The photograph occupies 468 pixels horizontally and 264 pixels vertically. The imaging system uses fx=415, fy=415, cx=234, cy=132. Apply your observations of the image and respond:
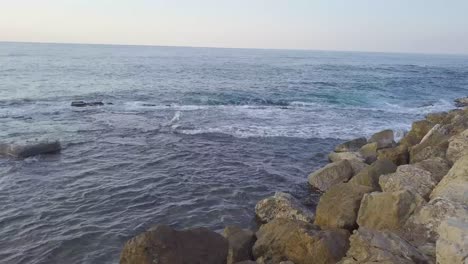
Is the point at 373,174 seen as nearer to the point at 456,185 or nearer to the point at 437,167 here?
the point at 437,167

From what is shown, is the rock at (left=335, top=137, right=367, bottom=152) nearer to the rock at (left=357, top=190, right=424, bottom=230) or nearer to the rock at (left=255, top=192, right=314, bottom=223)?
the rock at (left=255, top=192, right=314, bottom=223)

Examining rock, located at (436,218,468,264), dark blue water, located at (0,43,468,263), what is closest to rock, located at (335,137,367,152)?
dark blue water, located at (0,43,468,263)

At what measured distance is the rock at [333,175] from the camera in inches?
585

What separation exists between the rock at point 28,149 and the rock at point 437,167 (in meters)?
16.1

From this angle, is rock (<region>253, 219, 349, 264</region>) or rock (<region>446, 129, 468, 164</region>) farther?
rock (<region>446, 129, 468, 164</region>)

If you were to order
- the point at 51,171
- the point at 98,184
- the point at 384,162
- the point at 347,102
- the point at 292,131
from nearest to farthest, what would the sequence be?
the point at 384,162, the point at 98,184, the point at 51,171, the point at 292,131, the point at 347,102

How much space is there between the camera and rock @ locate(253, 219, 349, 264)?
8.47 metres

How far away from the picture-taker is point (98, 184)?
1606cm

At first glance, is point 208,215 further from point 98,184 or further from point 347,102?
point 347,102

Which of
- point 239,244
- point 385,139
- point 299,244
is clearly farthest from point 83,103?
point 299,244

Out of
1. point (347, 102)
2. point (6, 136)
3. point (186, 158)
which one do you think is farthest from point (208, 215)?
point (347, 102)

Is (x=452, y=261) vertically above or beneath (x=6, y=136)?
above

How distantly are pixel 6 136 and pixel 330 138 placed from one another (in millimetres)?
18080

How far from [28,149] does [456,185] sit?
1766 centimetres
